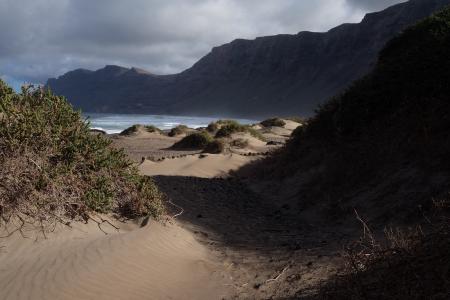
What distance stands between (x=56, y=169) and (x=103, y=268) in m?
1.51

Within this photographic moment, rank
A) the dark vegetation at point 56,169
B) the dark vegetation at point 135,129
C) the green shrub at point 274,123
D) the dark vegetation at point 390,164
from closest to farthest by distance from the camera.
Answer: the dark vegetation at point 390,164, the dark vegetation at point 56,169, the dark vegetation at point 135,129, the green shrub at point 274,123

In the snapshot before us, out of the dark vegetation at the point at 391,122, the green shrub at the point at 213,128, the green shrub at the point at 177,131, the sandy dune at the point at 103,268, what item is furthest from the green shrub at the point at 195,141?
the sandy dune at the point at 103,268

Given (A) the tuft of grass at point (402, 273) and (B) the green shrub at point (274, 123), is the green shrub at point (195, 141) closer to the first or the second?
(B) the green shrub at point (274, 123)

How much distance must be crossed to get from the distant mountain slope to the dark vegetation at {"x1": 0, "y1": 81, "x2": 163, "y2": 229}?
102113 mm

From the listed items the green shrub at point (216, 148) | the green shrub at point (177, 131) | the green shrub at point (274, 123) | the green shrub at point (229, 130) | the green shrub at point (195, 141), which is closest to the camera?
the green shrub at point (216, 148)

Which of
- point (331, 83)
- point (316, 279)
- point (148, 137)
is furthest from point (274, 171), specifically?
point (331, 83)

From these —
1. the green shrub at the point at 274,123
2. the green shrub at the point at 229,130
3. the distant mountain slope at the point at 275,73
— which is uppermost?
the distant mountain slope at the point at 275,73

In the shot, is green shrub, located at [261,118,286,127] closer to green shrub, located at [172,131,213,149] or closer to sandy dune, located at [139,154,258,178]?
green shrub, located at [172,131,213,149]

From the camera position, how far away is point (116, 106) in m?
182

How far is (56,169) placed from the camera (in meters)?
6.61

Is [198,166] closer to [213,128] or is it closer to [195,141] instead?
[195,141]

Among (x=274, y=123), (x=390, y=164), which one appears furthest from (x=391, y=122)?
(x=274, y=123)

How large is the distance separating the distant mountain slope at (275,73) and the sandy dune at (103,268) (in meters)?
103

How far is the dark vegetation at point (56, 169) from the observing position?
6.24 m
